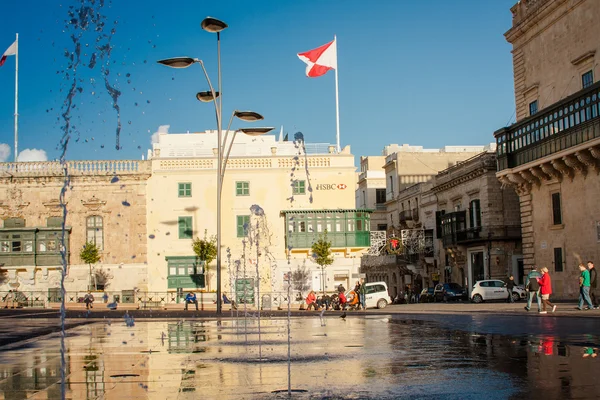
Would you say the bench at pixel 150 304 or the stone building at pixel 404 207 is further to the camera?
the stone building at pixel 404 207

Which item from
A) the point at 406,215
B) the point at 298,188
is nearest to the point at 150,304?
the point at 298,188

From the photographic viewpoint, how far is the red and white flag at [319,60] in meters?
43.9

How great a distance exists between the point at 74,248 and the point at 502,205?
28010 mm

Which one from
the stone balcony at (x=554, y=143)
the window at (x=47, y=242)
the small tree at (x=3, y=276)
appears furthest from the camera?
the window at (x=47, y=242)

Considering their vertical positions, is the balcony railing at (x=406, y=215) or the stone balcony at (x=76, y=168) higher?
the stone balcony at (x=76, y=168)

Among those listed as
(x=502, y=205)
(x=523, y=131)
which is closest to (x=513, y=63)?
(x=523, y=131)

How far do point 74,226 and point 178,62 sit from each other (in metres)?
27.7

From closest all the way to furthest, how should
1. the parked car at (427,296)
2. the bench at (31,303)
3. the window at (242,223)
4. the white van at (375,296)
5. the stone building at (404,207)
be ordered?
the white van at (375,296), the bench at (31,303), the window at (242,223), the parked car at (427,296), the stone building at (404,207)

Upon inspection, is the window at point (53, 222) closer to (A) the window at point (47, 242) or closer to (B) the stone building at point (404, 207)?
(A) the window at point (47, 242)

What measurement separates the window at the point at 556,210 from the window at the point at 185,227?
23896 millimetres

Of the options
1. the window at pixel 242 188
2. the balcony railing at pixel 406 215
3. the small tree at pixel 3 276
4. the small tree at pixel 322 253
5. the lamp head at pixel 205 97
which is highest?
the lamp head at pixel 205 97

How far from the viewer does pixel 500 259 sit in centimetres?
4638

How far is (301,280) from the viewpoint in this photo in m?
49.0

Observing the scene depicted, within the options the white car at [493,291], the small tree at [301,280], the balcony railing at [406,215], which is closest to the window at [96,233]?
the small tree at [301,280]
